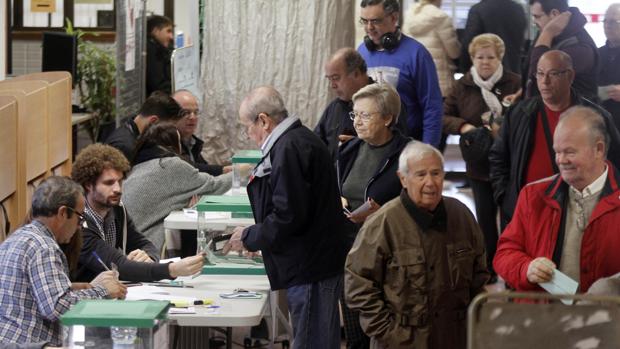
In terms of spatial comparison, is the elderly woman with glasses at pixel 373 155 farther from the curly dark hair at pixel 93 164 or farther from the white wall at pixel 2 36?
the white wall at pixel 2 36

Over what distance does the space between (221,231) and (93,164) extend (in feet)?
3.06

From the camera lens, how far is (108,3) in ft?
44.8

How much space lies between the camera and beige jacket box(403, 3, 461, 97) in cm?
854

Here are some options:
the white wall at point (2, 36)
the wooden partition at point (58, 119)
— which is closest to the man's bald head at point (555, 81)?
the wooden partition at point (58, 119)

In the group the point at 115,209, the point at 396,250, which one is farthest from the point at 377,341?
the point at 115,209

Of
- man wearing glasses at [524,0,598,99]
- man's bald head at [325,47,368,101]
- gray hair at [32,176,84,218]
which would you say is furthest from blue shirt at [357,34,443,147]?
gray hair at [32,176,84,218]

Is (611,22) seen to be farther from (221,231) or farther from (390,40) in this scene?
(221,231)

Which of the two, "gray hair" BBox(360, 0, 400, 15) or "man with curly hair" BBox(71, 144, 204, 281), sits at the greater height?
"gray hair" BBox(360, 0, 400, 15)

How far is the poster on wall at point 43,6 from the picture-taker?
45.1 ft

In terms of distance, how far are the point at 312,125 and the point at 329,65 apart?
264cm

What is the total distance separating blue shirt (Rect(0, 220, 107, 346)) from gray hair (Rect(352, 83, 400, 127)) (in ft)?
6.34

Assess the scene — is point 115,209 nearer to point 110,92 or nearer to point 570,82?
point 570,82

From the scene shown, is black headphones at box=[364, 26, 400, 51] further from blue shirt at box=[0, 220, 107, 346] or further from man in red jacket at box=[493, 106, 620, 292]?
blue shirt at box=[0, 220, 107, 346]

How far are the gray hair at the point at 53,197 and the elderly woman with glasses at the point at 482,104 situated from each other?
11.7 feet
